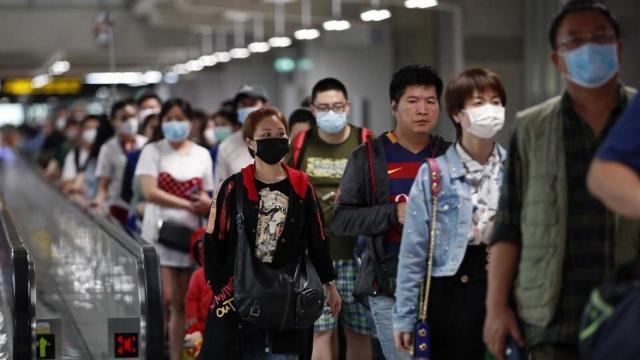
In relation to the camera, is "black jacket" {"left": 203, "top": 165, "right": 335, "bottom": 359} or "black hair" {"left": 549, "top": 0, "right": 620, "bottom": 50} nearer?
"black hair" {"left": 549, "top": 0, "right": 620, "bottom": 50}

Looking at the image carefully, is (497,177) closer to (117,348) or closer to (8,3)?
(117,348)

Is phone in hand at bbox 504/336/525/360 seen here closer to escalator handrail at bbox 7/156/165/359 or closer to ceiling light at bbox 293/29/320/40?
escalator handrail at bbox 7/156/165/359

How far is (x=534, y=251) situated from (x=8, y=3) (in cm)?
3021

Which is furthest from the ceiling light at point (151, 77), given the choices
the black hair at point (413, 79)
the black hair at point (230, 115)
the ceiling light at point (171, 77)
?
the black hair at point (413, 79)

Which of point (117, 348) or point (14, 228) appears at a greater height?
point (14, 228)

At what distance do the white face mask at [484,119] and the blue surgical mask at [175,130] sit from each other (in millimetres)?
4693

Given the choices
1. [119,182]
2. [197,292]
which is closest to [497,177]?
[197,292]

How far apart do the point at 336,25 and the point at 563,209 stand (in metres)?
12.4

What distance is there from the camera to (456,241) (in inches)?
200

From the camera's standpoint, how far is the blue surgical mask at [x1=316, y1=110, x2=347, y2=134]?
Answer: 7637 mm

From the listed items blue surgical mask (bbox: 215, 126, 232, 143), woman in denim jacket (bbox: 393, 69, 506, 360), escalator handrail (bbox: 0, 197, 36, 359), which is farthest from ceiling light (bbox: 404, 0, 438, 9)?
woman in denim jacket (bbox: 393, 69, 506, 360)

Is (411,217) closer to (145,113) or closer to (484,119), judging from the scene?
(484,119)

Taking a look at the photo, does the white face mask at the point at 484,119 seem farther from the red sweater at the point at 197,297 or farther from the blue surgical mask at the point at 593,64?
the red sweater at the point at 197,297

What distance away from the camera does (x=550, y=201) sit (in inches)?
151
